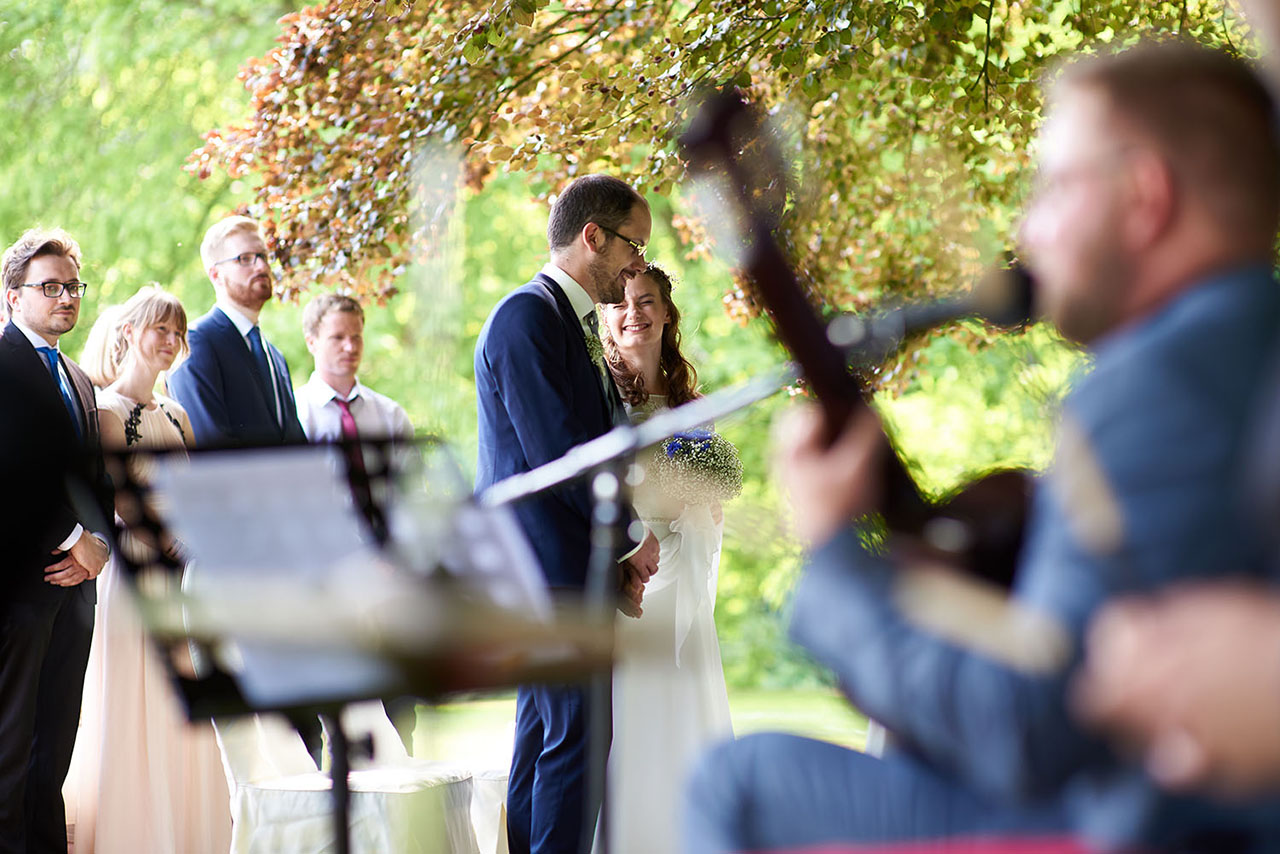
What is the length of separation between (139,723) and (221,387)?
47.3 inches

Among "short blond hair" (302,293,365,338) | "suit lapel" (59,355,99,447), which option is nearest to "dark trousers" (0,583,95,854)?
"suit lapel" (59,355,99,447)

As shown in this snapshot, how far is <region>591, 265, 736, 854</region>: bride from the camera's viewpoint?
4.41 m

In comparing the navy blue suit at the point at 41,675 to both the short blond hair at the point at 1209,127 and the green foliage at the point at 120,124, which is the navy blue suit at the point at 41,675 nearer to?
the short blond hair at the point at 1209,127

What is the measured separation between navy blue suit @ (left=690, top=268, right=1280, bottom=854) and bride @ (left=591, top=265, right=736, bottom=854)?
3010 millimetres

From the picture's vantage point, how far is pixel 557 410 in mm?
3658

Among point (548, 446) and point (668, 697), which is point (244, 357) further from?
point (668, 697)

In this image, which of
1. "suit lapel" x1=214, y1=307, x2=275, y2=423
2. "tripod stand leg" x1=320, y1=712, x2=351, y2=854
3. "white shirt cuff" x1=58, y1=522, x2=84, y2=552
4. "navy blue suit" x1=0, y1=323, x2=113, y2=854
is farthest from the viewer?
"suit lapel" x1=214, y1=307, x2=275, y2=423

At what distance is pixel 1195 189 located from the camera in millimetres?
1241

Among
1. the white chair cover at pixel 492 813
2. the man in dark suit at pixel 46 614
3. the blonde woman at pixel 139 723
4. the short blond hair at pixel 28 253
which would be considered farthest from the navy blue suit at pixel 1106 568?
the short blond hair at pixel 28 253

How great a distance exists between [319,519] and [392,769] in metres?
2.30

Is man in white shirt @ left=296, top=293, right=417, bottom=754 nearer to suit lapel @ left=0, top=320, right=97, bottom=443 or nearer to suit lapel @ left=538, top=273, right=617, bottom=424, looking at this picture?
suit lapel @ left=0, top=320, right=97, bottom=443

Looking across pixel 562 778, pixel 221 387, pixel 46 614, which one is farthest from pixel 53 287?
pixel 562 778

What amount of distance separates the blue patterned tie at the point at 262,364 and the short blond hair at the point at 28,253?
0.64 metres

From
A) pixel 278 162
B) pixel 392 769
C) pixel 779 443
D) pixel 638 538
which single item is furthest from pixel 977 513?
pixel 278 162
